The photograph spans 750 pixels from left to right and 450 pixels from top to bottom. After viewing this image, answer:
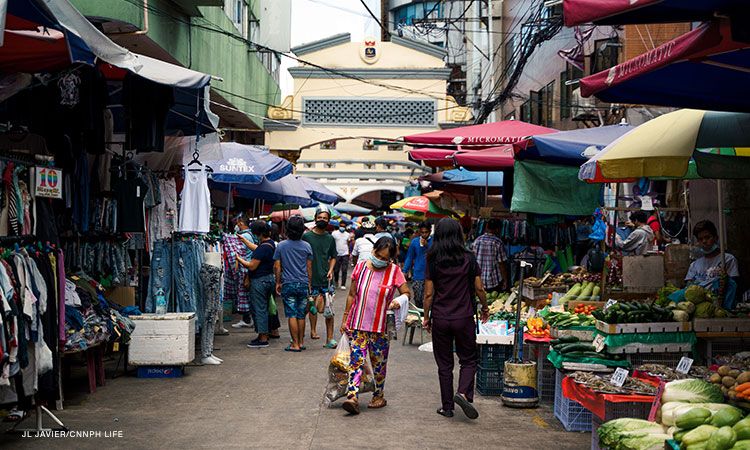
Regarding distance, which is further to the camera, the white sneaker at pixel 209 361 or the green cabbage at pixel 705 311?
the white sneaker at pixel 209 361

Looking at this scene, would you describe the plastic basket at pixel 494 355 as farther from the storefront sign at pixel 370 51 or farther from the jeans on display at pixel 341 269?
the storefront sign at pixel 370 51

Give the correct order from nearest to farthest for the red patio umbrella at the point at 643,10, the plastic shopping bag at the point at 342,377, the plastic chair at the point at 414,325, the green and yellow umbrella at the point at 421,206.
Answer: the red patio umbrella at the point at 643,10 < the plastic shopping bag at the point at 342,377 < the plastic chair at the point at 414,325 < the green and yellow umbrella at the point at 421,206

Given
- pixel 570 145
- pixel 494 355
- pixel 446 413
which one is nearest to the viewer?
pixel 446 413

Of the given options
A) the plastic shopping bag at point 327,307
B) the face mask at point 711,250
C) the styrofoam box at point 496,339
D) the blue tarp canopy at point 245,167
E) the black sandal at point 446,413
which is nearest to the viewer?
the black sandal at point 446,413

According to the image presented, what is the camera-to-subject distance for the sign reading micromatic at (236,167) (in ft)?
50.7

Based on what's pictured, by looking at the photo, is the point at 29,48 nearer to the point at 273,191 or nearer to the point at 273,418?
the point at 273,418

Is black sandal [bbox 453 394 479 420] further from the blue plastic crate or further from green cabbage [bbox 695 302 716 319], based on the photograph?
the blue plastic crate

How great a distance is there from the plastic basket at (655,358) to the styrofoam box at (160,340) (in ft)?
17.0

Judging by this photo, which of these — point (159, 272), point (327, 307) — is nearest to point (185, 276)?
point (159, 272)

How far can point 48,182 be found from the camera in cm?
834

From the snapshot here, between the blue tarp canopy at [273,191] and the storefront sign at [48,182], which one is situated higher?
the blue tarp canopy at [273,191]

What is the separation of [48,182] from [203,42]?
13306 mm

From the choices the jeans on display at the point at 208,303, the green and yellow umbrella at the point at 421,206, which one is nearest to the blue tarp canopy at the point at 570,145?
the jeans on display at the point at 208,303

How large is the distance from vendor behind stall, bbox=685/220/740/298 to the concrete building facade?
109 ft
